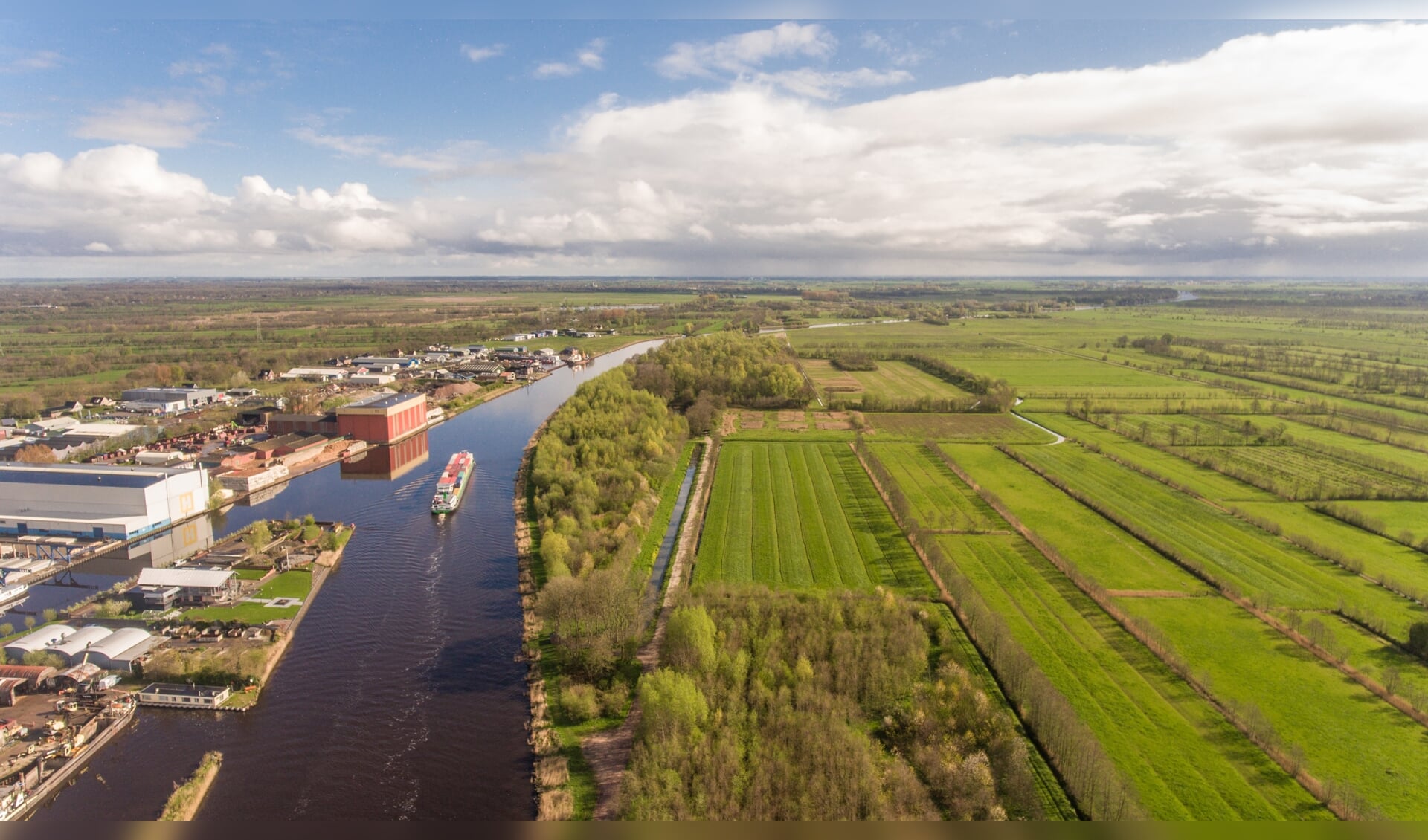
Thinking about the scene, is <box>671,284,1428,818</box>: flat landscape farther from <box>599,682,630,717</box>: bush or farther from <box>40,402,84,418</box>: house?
<box>40,402,84,418</box>: house

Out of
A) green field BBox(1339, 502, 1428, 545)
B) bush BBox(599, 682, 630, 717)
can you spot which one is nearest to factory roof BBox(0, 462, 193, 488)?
bush BBox(599, 682, 630, 717)

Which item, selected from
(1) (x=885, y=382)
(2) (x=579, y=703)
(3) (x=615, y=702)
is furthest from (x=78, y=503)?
(1) (x=885, y=382)

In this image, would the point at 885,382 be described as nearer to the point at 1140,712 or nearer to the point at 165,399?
the point at 1140,712

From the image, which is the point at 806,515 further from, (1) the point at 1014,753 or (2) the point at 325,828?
(2) the point at 325,828

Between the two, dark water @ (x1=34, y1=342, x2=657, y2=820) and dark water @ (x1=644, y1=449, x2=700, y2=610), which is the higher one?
dark water @ (x1=644, y1=449, x2=700, y2=610)

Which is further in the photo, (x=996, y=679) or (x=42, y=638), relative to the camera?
(x=42, y=638)
